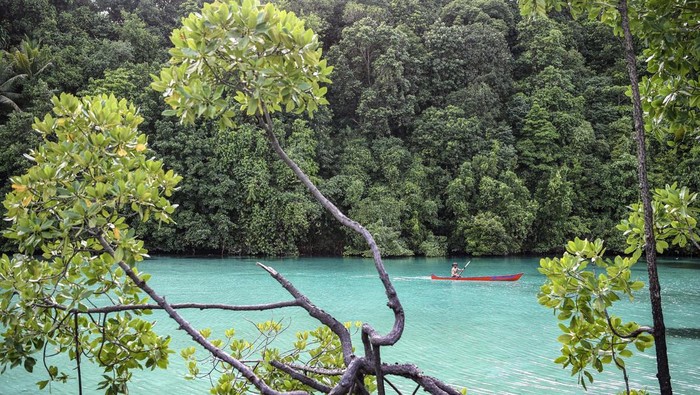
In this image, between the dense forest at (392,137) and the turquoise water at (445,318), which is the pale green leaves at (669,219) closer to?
the turquoise water at (445,318)

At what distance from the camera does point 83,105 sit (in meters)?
1.64

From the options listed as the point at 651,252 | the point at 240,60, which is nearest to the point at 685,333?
the point at 651,252

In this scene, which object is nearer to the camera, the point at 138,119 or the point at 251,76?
the point at 251,76

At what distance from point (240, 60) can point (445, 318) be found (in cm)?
960

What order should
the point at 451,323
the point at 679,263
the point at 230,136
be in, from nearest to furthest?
the point at 451,323 < the point at 679,263 < the point at 230,136

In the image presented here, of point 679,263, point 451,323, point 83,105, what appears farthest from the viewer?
point 679,263

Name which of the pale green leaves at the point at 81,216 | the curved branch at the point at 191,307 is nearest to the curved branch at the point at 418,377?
the curved branch at the point at 191,307

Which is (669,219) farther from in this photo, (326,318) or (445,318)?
(445,318)

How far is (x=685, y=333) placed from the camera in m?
8.96

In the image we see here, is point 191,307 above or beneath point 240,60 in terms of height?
beneath

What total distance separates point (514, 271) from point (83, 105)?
671 inches

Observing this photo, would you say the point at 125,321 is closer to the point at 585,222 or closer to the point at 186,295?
the point at 186,295

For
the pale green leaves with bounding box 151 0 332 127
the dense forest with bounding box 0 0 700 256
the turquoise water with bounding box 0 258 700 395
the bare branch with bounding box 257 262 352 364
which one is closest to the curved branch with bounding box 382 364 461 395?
the bare branch with bounding box 257 262 352 364

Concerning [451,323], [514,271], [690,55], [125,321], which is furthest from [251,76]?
[514,271]
